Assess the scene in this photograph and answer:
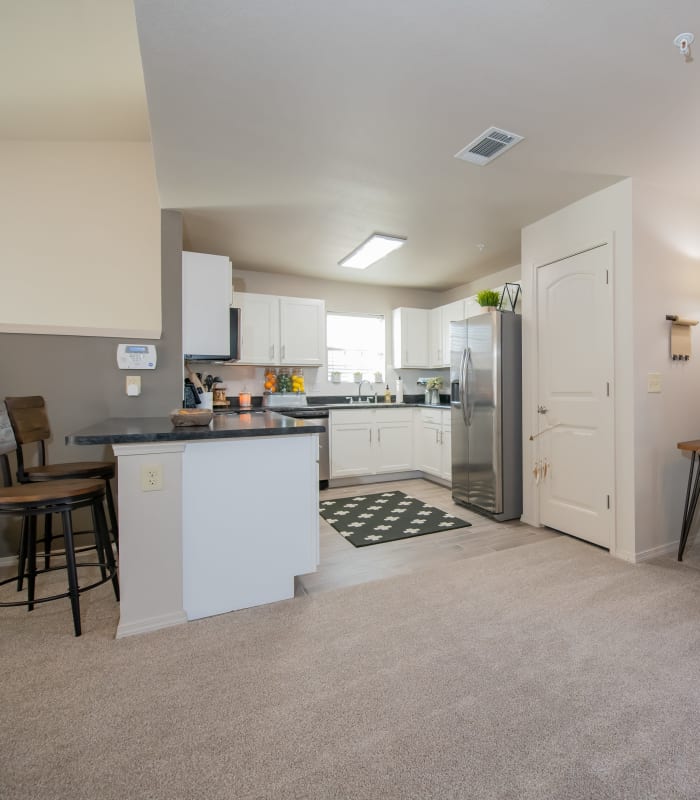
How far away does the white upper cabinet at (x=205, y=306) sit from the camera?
3.31 meters

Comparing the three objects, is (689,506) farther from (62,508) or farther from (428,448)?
(62,508)

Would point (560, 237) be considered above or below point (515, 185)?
below

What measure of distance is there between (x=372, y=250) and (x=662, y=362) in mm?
2608

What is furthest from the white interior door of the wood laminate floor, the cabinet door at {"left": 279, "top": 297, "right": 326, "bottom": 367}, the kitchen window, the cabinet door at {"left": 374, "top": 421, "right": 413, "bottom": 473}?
the kitchen window

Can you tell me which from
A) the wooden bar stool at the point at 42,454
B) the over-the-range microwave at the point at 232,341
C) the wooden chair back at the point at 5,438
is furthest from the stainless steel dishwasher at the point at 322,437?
the wooden chair back at the point at 5,438

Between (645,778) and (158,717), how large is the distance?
157 cm

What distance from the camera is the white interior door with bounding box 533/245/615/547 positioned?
2.88 metres

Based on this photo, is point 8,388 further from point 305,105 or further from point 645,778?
point 645,778

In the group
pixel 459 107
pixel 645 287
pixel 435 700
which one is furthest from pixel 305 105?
pixel 435 700

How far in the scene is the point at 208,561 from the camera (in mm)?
2098

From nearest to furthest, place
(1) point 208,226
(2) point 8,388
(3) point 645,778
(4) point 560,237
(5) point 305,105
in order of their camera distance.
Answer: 1. (3) point 645,778
2. (5) point 305,105
3. (2) point 8,388
4. (4) point 560,237
5. (1) point 208,226

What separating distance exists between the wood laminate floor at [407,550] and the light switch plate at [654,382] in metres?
1.30

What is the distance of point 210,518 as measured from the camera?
2.10 m

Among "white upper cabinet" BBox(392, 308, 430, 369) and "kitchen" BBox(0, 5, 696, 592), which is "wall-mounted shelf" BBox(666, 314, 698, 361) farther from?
"white upper cabinet" BBox(392, 308, 430, 369)
